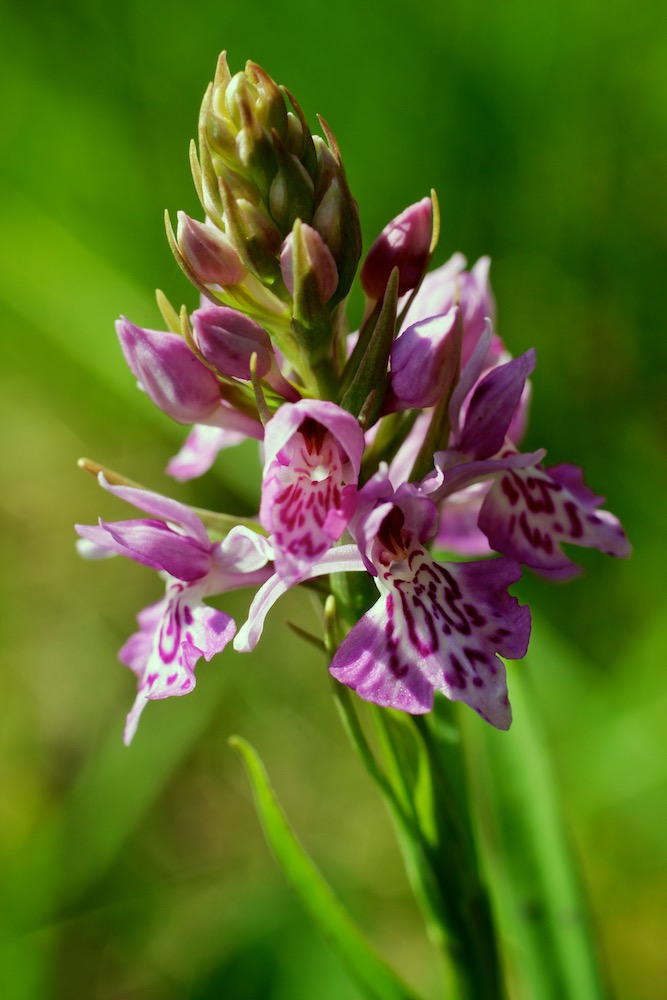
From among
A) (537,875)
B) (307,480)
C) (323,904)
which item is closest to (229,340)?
(307,480)

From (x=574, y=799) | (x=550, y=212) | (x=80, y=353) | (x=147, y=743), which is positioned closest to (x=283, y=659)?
(x=147, y=743)

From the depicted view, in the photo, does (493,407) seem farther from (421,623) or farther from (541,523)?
(421,623)

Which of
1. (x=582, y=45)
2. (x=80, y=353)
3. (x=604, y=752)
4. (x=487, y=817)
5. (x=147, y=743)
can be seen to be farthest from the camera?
(x=80, y=353)

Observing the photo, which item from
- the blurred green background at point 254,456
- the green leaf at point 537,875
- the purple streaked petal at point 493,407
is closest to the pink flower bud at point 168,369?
the purple streaked petal at point 493,407

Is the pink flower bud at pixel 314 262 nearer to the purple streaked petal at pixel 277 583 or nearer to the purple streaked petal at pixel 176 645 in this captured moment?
the purple streaked petal at pixel 277 583

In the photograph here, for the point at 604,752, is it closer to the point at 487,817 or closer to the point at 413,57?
the point at 487,817
